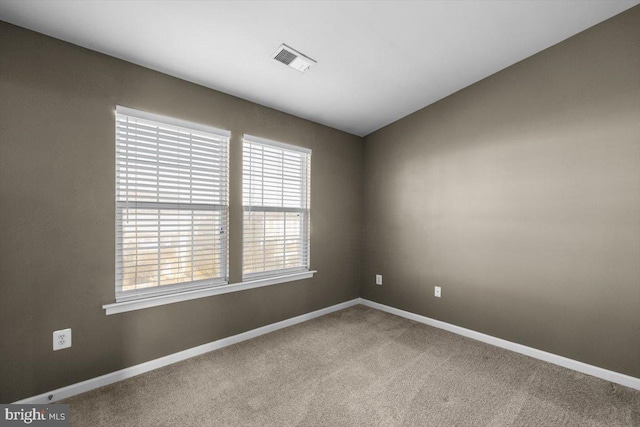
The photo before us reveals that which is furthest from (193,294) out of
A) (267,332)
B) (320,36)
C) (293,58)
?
(320,36)

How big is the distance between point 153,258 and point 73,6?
5.54 feet

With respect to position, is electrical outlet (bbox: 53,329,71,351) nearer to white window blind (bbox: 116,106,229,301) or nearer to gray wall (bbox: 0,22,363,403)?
gray wall (bbox: 0,22,363,403)

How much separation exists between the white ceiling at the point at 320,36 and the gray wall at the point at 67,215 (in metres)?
0.19

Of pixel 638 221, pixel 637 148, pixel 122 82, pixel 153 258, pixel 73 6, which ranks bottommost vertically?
pixel 153 258

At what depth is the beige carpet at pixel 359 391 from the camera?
1778 mm

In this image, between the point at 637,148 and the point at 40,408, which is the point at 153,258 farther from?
the point at 637,148

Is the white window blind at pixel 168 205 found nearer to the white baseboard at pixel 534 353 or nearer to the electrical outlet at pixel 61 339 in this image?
the electrical outlet at pixel 61 339

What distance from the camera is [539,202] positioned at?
258 cm

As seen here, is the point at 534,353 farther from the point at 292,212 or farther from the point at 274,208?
the point at 274,208

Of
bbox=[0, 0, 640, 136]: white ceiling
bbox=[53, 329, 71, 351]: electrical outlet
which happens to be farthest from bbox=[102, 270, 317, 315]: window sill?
bbox=[0, 0, 640, 136]: white ceiling

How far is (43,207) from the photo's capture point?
6.17 feet

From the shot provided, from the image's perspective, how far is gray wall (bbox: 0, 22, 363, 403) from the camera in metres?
1.79

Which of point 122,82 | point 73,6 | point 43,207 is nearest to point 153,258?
point 43,207

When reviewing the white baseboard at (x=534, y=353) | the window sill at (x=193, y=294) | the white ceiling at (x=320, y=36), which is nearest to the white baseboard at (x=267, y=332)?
the white baseboard at (x=534, y=353)
